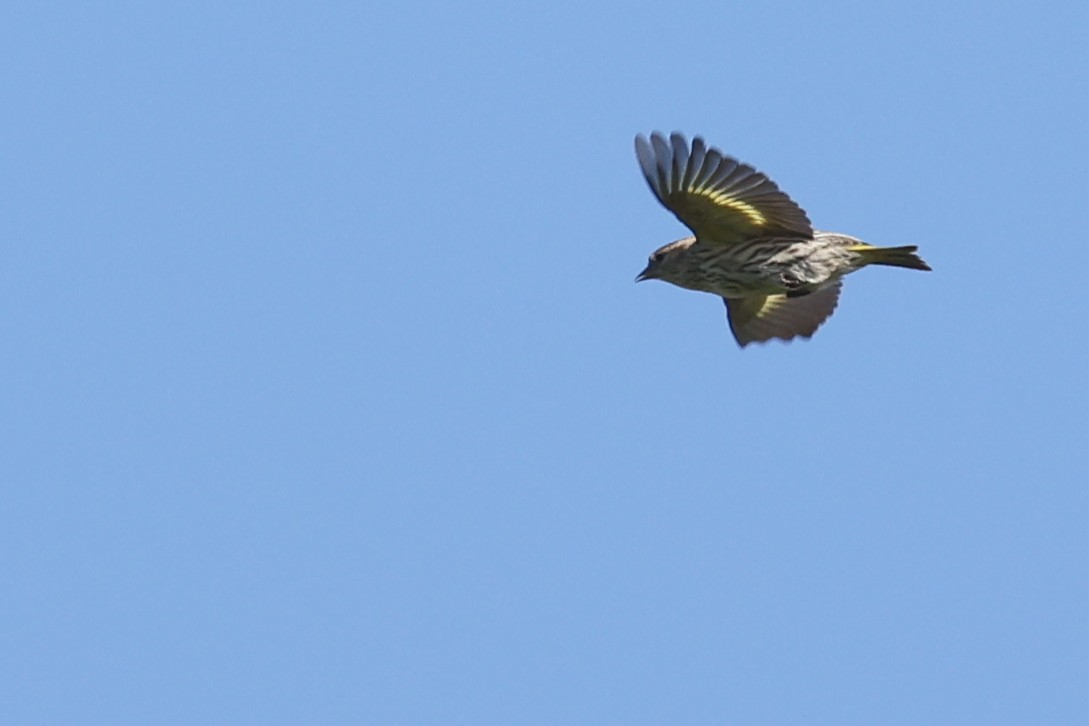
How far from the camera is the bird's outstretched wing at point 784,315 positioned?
1580cm

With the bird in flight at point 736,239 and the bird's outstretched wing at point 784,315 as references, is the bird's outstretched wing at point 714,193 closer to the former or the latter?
the bird in flight at point 736,239

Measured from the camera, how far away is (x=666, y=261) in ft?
48.8

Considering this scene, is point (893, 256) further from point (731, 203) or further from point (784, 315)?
point (784, 315)

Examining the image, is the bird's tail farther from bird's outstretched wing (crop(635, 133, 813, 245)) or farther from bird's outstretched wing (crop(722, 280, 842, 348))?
bird's outstretched wing (crop(722, 280, 842, 348))

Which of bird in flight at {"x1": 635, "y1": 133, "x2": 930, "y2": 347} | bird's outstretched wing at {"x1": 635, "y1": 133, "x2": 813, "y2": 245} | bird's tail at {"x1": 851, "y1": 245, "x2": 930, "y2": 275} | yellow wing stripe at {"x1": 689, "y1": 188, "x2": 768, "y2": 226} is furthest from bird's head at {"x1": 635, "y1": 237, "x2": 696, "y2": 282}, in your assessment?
bird's tail at {"x1": 851, "y1": 245, "x2": 930, "y2": 275}

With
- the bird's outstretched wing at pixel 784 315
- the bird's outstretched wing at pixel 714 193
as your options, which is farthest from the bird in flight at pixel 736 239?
the bird's outstretched wing at pixel 784 315

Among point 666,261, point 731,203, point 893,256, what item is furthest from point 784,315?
point 731,203

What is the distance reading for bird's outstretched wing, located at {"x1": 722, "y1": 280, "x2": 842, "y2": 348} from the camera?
15.8 m

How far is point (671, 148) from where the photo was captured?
1338 cm

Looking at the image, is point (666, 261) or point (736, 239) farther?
point (666, 261)

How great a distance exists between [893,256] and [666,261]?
6.05 ft

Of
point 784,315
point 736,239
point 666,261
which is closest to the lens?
point 736,239

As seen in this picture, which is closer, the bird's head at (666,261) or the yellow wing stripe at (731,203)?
the yellow wing stripe at (731,203)

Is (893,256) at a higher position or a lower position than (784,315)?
lower
